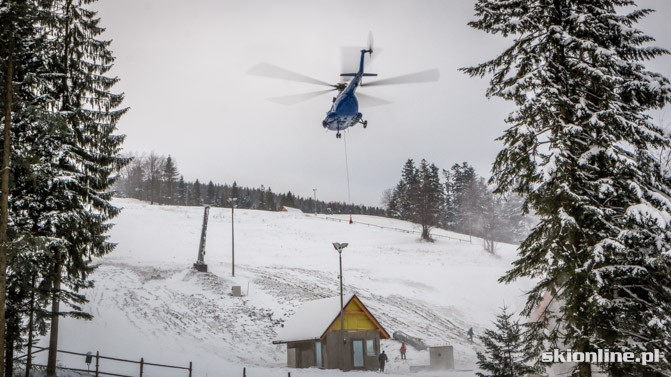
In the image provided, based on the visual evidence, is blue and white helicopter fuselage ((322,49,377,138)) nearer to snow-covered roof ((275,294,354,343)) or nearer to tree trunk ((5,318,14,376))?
snow-covered roof ((275,294,354,343))

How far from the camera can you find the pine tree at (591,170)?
9.97 metres

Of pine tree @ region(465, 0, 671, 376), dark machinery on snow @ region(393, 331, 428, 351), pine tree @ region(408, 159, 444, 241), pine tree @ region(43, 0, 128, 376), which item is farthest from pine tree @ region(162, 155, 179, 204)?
pine tree @ region(465, 0, 671, 376)

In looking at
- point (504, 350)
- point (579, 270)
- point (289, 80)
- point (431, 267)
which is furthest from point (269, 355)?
point (431, 267)

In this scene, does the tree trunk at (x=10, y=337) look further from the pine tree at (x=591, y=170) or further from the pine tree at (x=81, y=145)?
the pine tree at (x=591, y=170)

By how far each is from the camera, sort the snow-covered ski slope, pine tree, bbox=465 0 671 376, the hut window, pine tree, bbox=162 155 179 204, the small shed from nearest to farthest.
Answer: pine tree, bbox=465 0 671 376 < the small shed < the snow-covered ski slope < the hut window < pine tree, bbox=162 155 179 204

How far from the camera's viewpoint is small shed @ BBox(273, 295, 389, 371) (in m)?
28.0

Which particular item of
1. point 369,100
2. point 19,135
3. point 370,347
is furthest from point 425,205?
point 19,135

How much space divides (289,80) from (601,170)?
1127 centimetres

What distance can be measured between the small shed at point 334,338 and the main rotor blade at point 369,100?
41.9ft

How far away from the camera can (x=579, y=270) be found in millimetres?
9977

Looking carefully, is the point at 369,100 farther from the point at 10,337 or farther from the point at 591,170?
the point at 10,337

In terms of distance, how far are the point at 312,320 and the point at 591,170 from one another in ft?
74.2

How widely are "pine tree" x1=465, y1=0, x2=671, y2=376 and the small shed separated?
18.1 meters

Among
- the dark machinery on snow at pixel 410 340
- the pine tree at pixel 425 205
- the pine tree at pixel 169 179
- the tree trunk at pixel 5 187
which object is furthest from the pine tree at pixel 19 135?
the pine tree at pixel 169 179
